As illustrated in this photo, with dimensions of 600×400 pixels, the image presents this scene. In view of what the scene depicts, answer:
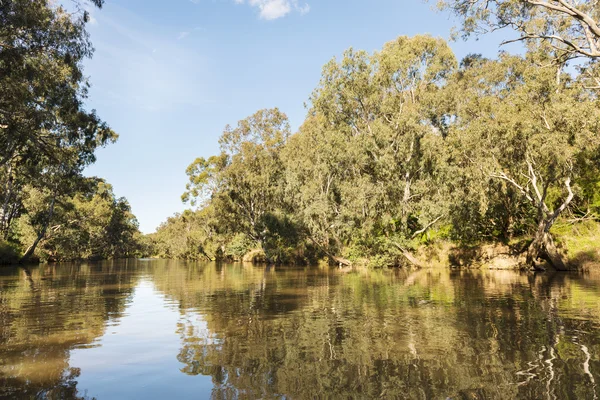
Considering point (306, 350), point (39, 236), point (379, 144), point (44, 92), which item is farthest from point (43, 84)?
point (39, 236)

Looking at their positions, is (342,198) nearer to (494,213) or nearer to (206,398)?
(494,213)

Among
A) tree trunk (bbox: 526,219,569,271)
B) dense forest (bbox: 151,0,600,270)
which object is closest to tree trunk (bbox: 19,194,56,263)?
dense forest (bbox: 151,0,600,270)

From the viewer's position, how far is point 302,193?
156 ft

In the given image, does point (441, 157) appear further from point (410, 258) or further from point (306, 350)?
point (306, 350)

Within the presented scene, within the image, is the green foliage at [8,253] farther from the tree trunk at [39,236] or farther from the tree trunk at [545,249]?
the tree trunk at [545,249]

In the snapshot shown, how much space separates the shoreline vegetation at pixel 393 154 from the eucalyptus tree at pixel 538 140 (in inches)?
4.6

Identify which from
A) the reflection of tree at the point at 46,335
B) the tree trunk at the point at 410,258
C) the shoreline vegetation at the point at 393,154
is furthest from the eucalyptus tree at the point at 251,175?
the reflection of tree at the point at 46,335

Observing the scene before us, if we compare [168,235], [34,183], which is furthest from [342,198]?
Result: [168,235]

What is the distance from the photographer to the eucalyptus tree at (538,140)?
25609 mm

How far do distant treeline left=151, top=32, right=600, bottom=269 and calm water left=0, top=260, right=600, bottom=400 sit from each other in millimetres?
17162

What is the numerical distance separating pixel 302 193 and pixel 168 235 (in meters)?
105

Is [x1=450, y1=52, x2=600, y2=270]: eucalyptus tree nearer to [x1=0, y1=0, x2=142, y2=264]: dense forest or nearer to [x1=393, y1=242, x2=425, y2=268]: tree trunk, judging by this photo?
[x1=393, y1=242, x2=425, y2=268]: tree trunk

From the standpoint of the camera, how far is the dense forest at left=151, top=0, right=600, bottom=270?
26.1 meters

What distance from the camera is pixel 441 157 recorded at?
36.7 meters
